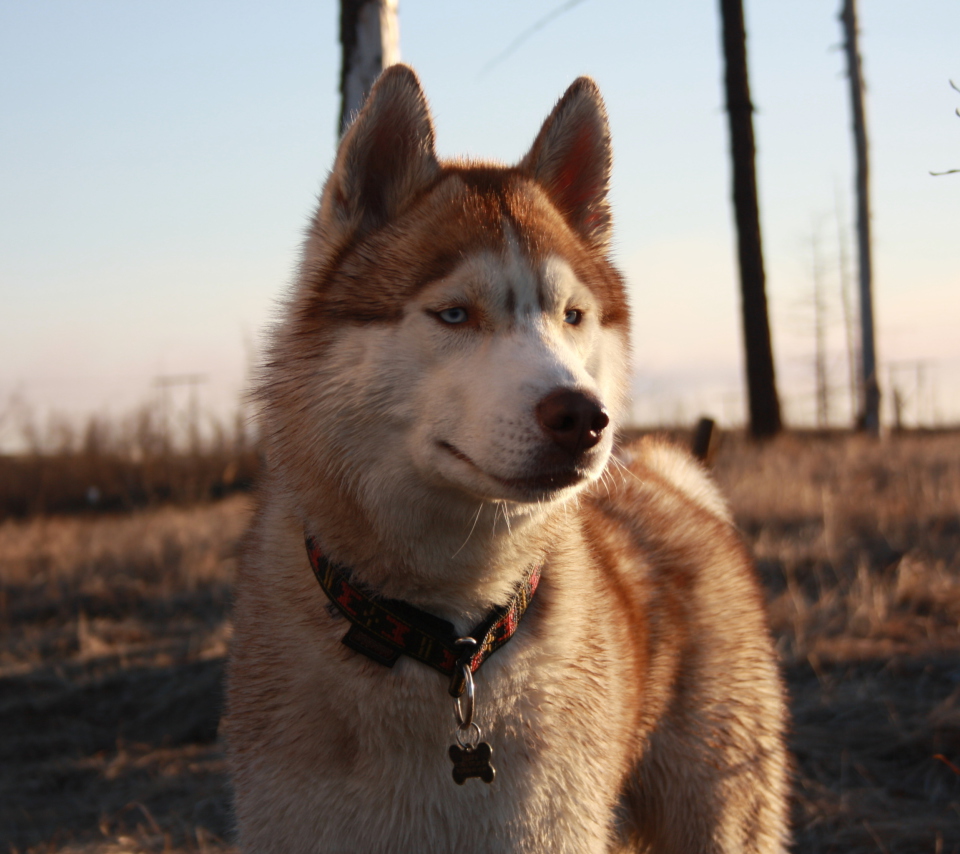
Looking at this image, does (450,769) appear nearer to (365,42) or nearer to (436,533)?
(436,533)

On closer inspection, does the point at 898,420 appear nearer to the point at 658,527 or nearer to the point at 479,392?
the point at 658,527

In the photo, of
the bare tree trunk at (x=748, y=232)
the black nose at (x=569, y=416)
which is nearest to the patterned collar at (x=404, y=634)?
the black nose at (x=569, y=416)

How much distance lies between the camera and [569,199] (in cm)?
266

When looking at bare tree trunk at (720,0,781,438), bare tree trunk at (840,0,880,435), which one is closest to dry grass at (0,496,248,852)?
bare tree trunk at (720,0,781,438)

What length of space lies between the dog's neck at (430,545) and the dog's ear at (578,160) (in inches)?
36.9

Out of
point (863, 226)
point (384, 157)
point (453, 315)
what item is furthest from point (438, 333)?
point (863, 226)

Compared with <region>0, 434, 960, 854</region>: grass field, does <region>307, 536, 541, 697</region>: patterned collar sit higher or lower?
higher

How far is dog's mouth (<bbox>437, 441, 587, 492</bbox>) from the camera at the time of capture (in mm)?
1925

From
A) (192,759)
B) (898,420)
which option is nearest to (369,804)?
(192,759)

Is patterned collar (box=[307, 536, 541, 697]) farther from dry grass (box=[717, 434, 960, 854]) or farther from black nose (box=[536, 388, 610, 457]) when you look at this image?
dry grass (box=[717, 434, 960, 854])

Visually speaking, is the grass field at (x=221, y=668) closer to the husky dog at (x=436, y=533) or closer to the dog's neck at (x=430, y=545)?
the husky dog at (x=436, y=533)

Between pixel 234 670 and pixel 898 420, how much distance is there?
50.8 feet

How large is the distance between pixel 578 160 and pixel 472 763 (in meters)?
1.64

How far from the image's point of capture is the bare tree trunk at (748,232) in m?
11.1
